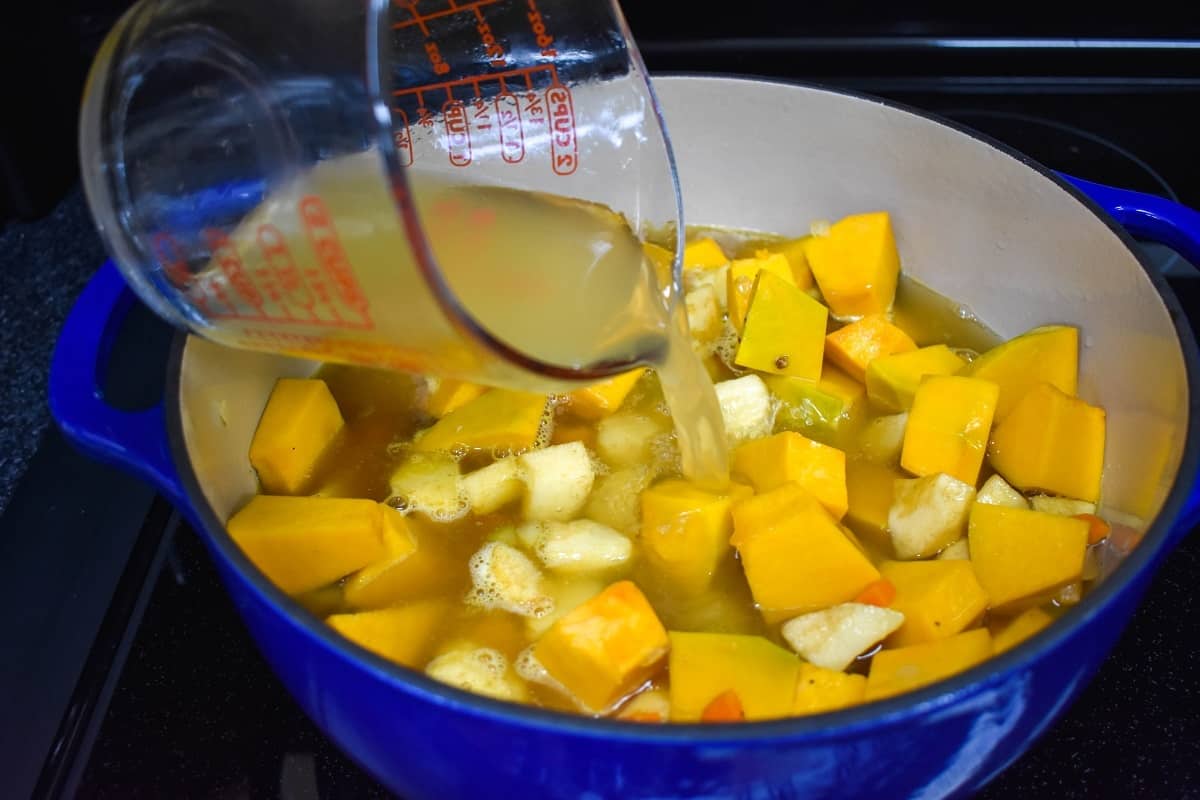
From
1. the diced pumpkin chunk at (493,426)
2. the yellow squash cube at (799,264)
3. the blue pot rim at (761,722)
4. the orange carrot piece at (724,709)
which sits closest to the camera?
the blue pot rim at (761,722)

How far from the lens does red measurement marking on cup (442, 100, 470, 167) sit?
1.15 meters

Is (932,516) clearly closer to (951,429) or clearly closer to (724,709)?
(951,429)

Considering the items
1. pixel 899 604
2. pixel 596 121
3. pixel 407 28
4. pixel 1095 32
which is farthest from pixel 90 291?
pixel 1095 32

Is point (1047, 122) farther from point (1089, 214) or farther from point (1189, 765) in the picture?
point (1189, 765)

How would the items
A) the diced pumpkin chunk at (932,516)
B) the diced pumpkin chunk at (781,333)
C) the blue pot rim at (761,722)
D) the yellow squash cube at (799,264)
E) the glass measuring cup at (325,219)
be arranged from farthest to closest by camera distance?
the yellow squash cube at (799,264) → the diced pumpkin chunk at (781,333) → the diced pumpkin chunk at (932,516) → the glass measuring cup at (325,219) → the blue pot rim at (761,722)

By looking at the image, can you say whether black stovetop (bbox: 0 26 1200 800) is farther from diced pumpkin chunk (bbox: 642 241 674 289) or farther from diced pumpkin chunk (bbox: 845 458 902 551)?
diced pumpkin chunk (bbox: 642 241 674 289)

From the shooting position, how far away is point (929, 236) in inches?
56.6

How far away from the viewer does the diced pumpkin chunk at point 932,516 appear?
1.12 metres

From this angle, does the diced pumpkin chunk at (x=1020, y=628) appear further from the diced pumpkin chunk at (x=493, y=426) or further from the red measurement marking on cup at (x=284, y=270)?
the red measurement marking on cup at (x=284, y=270)

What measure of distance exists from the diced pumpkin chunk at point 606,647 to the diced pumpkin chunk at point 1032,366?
525mm

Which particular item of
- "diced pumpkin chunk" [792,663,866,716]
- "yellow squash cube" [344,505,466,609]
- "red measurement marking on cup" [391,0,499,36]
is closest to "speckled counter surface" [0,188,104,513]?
"yellow squash cube" [344,505,466,609]

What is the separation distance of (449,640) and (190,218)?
46cm

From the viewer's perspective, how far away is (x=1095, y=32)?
63.7 inches

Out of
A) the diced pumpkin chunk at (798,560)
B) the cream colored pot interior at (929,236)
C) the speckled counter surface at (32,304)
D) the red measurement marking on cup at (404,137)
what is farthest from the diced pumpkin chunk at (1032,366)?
the speckled counter surface at (32,304)
